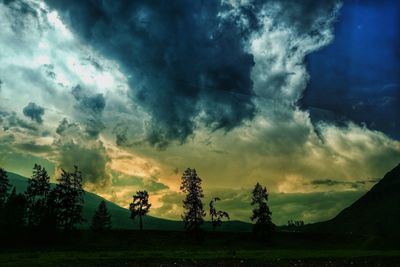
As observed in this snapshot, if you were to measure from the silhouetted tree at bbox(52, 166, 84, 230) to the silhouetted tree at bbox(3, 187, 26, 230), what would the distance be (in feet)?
31.2

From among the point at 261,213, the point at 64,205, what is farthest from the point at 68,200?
the point at 261,213

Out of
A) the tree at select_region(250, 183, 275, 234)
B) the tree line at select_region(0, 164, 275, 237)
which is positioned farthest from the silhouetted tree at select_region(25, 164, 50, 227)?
the tree at select_region(250, 183, 275, 234)

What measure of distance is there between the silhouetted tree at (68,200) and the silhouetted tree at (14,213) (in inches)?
375

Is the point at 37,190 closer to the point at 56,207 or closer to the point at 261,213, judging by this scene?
the point at 56,207

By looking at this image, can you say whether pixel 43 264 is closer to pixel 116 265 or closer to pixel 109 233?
pixel 116 265

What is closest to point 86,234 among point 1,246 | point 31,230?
point 31,230

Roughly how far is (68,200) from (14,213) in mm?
13143

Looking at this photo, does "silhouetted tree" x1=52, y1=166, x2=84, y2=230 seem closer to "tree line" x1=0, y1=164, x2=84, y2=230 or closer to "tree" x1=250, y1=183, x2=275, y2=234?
"tree line" x1=0, y1=164, x2=84, y2=230

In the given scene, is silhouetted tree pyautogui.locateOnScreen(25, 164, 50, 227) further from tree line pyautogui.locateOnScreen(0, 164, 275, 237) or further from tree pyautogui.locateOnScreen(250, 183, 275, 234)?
tree pyautogui.locateOnScreen(250, 183, 275, 234)

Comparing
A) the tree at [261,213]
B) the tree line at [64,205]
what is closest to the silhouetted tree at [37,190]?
the tree line at [64,205]

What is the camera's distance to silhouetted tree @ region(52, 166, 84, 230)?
326 ft

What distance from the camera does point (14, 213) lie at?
9988cm

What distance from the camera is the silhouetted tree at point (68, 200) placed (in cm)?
9931

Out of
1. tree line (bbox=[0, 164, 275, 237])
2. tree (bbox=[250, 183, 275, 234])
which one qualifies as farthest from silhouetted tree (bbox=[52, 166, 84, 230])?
tree (bbox=[250, 183, 275, 234])
